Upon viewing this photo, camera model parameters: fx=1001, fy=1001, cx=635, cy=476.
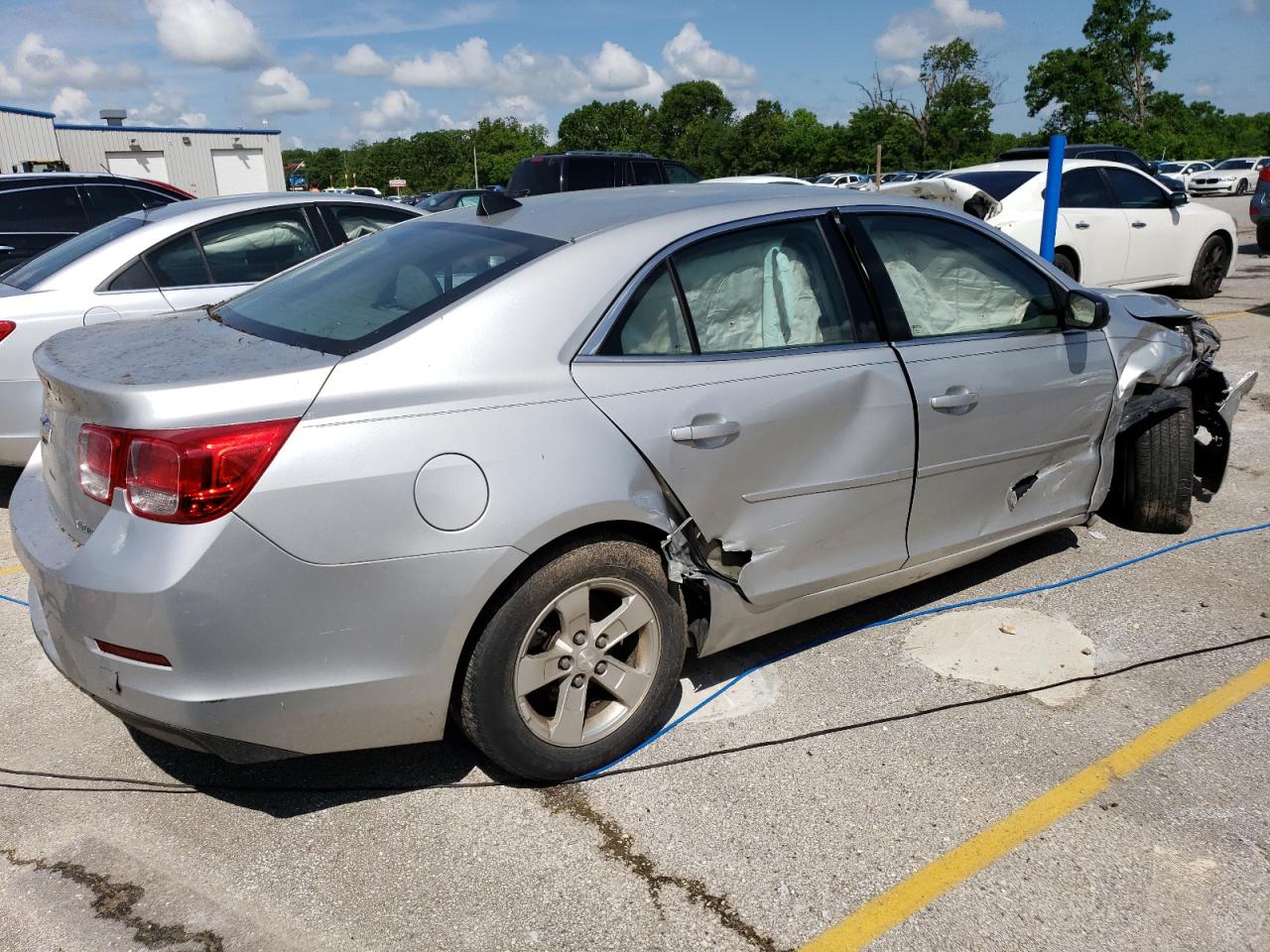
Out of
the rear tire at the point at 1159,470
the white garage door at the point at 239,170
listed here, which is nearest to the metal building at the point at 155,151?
the white garage door at the point at 239,170

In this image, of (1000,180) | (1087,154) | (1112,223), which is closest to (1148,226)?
(1112,223)

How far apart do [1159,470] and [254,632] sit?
4.09 meters

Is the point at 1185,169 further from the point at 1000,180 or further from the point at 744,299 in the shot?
the point at 744,299

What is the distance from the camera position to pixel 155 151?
136ft

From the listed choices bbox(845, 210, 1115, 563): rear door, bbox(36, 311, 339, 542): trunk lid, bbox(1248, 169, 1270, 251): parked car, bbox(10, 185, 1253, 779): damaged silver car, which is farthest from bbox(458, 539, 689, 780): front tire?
bbox(1248, 169, 1270, 251): parked car

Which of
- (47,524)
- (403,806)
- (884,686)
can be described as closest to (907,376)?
(884,686)

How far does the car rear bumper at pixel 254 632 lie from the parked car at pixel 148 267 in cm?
299

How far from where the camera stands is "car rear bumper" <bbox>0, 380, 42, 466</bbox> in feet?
16.5

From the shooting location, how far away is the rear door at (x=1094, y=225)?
32.2ft

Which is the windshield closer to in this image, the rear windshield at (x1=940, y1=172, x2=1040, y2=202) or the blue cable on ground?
the blue cable on ground

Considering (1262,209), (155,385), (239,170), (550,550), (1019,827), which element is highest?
(239,170)

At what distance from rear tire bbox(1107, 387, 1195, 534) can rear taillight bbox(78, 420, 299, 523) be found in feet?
12.9

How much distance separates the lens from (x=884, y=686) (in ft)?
11.4

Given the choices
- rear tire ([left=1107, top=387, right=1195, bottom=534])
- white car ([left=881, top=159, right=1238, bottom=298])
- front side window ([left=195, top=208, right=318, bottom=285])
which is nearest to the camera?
rear tire ([left=1107, top=387, right=1195, bottom=534])
